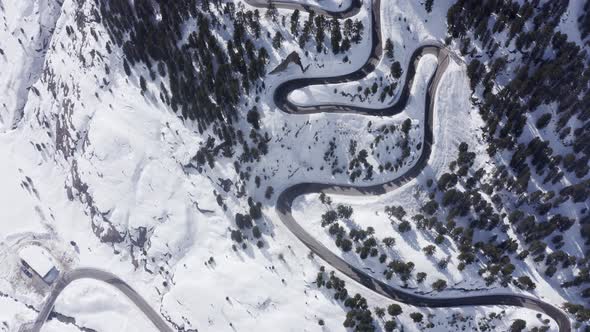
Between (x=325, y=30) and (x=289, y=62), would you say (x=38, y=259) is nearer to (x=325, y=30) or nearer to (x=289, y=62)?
(x=289, y=62)

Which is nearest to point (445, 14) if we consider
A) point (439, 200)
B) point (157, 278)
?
point (439, 200)

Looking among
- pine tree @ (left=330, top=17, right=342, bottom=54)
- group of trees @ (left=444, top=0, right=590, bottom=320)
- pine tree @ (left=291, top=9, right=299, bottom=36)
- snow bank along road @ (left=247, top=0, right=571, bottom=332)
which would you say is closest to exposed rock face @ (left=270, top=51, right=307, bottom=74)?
snow bank along road @ (left=247, top=0, right=571, bottom=332)

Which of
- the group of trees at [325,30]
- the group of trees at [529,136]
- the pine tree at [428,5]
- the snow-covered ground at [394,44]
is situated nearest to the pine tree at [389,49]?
the snow-covered ground at [394,44]

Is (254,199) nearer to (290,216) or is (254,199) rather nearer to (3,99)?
(290,216)

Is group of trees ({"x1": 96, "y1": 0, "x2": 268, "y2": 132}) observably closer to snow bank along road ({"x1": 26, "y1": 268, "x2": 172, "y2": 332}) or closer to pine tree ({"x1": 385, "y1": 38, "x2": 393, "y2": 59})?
pine tree ({"x1": 385, "y1": 38, "x2": 393, "y2": 59})

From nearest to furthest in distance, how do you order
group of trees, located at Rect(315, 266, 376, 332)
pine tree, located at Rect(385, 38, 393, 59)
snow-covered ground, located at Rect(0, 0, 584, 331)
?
group of trees, located at Rect(315, 266, 376, 332), snow-covered ground, located at Rect(0, 0, 584, 331), pine tree, located at Rect(385, 38, 393, 59)

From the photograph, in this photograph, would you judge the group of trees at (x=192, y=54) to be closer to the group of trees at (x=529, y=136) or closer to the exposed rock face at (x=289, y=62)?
the exposed rock face at (x=289, y=62)
